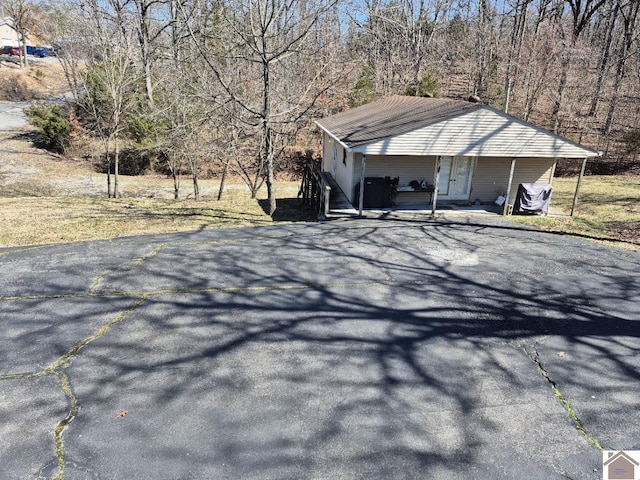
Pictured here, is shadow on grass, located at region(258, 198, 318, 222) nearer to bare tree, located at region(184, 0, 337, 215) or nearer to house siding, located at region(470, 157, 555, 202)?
bare tree, located at region(184, 0, 337, 215)

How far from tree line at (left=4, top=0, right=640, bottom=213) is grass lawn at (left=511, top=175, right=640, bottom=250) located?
21.8ft

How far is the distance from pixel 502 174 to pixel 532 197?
1563mm

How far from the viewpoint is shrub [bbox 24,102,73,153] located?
2567 centimetres

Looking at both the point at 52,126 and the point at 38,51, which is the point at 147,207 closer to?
the point at 52,126

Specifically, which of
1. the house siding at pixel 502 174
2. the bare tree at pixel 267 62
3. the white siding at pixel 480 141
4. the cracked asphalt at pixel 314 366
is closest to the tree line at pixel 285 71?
the bare tree at pixel 267 62

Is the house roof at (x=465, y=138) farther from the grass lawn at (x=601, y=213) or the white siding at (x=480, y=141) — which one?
the grass lawn at (x=601, y=213)

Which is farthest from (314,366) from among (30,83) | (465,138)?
(30,83)

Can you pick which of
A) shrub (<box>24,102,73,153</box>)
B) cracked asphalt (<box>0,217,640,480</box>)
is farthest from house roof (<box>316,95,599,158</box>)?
shrub (<box>24,102,73,153</box>)

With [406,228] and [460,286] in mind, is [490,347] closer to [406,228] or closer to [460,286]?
[460,286]

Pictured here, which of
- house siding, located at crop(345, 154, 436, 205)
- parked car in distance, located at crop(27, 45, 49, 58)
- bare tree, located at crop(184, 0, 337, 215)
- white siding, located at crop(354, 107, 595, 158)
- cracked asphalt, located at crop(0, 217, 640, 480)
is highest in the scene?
parked car in distance, located at crop(27, 45, 49, 58)

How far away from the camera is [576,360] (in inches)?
214

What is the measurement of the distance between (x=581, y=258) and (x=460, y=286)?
12.0 ft

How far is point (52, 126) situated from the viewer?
25.6 metres

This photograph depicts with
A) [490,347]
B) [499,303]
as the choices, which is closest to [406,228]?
[499,303]
